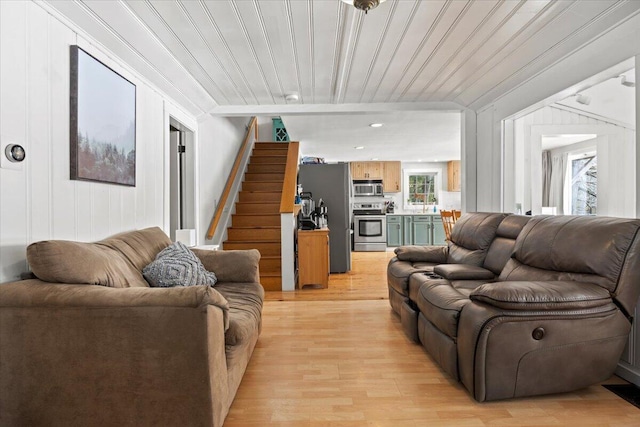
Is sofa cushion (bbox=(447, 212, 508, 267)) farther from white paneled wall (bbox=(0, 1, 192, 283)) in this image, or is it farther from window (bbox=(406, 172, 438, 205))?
window (bbox=(406, 172, 438, 205))

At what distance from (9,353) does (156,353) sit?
1.96 ft

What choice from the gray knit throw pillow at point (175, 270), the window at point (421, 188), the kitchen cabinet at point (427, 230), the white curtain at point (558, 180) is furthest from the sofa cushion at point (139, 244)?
the window at point (421, 188)

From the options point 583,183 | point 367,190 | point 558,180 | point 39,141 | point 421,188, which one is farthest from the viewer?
point 421,188

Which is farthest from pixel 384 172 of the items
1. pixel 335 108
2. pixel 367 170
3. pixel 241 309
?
pixel 241 309

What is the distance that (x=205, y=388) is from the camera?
61.5 inches

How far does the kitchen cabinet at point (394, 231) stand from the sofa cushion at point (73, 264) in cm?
754

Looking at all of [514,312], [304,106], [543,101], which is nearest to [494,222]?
[543,101]

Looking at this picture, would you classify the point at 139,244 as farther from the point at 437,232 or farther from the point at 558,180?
the point at 437,232

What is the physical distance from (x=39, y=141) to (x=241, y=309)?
1.40 metres

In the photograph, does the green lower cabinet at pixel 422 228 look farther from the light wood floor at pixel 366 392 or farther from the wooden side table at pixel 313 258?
the light wood floor at pixel 366 392

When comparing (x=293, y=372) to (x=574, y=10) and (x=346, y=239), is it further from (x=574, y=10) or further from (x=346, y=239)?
(x=346, y=239)

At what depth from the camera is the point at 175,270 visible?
241 centimetres

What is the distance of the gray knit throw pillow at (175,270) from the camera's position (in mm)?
2322

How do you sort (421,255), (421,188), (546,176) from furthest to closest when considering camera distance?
(421,188)
(546,176)
(421,255)
